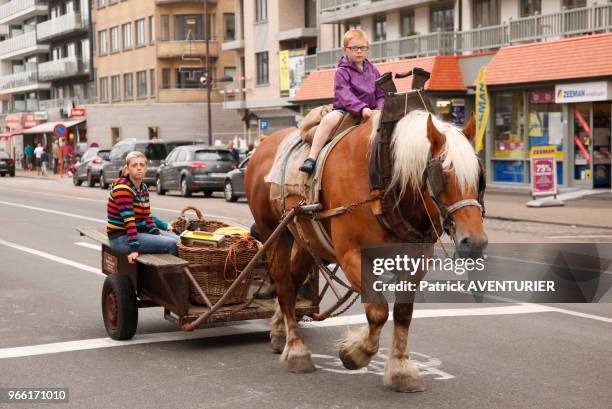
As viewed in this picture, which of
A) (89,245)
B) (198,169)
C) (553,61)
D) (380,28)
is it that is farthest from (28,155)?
(89,245)

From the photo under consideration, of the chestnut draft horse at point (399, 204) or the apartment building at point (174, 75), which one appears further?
the apartment building at point (174, 75)

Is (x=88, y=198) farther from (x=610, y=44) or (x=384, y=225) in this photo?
(x=384, y=225)

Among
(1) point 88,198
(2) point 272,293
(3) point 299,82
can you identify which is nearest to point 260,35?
(3) point 299,82

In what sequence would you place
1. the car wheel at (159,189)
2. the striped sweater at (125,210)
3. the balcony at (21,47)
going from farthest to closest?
the balcony at (21,47), the car wheel at (159,189), the striped sweater at (125,210)

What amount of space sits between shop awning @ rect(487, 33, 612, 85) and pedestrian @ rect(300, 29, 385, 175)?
21401mm


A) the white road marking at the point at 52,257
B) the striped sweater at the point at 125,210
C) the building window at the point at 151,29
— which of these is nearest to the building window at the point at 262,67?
the building window at the point at 151,29

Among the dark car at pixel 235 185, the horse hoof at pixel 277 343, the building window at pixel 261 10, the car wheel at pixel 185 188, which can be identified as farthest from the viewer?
the building window at pixel 261 10

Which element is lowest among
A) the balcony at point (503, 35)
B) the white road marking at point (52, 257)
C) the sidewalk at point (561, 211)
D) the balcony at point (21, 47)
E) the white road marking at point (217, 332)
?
the sidewalk at point (561, 211)

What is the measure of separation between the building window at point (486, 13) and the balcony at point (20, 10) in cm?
5994

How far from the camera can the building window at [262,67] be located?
5375 centimetres

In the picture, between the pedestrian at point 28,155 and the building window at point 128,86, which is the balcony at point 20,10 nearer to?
the building window at point 128,86

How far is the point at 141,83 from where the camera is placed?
68.2m

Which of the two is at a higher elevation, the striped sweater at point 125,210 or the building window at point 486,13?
the building window at point 486,13

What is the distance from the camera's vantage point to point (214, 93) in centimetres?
6481
